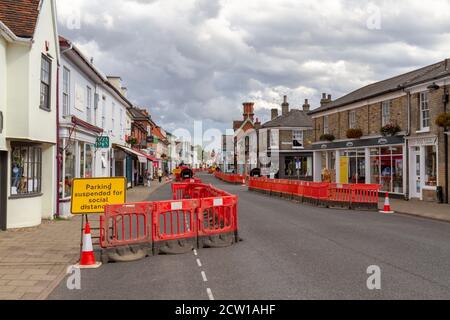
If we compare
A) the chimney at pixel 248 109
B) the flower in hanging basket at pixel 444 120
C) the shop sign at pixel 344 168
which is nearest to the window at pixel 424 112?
the flower in hanging basket at pixel 444 120

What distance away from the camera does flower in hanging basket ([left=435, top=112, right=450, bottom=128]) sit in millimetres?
20031

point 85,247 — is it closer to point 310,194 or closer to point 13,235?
point 13,235

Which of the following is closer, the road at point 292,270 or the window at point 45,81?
the road at point 292,270

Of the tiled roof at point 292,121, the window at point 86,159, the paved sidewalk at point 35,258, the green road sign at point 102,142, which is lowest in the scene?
the paved sidewalk at point 35,258

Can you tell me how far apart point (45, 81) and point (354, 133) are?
20442 millimetres

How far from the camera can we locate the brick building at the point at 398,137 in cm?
2191

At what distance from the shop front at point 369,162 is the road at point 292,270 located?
13.2 meters

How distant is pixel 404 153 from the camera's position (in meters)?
24.5

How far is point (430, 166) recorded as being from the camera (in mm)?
22625

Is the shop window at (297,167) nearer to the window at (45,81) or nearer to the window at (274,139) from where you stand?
the window at (274,139)

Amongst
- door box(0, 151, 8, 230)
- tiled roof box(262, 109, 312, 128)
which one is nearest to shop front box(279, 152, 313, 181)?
tiled roof box(262, 109, 312, 128)

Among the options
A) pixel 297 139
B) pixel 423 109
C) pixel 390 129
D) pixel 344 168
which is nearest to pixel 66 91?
pixel 423 109

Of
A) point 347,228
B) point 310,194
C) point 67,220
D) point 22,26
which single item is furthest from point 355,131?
point 22,26
